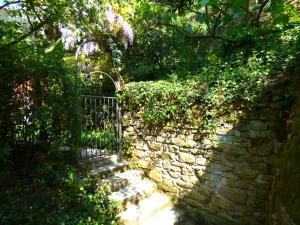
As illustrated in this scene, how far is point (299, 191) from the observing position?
208cm

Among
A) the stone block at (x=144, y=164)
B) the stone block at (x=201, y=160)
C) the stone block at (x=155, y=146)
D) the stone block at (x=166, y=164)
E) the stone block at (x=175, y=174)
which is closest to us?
the stone block at (x=201, y=160)

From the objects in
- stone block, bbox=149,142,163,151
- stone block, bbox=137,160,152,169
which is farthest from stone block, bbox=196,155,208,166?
stone block, bbox=137,160,152,169

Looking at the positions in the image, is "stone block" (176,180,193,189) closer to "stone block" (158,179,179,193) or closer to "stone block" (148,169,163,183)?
"stone block" (158,179,179,193)

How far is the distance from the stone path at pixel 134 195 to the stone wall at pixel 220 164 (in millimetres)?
219

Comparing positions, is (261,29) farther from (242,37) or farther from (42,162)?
(42,162)

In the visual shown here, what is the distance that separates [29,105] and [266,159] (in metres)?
3.59

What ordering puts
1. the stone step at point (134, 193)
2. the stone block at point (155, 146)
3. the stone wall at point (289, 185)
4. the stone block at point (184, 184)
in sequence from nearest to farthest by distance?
the stone wall at point (289, 185), the stone step at point (134, 193), the stone block at point (184, 184), the stone block at point (155, 146)

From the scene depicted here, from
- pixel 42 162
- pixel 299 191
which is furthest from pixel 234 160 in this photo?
pixel 42 162

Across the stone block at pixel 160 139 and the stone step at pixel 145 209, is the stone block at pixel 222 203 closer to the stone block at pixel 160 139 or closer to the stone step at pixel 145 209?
the stone step at pixel 145 209

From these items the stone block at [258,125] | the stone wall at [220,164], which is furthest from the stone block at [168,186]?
the stone block at [258,125]

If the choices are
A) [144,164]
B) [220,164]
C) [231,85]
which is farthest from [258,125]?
[144,164]

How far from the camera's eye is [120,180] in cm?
475

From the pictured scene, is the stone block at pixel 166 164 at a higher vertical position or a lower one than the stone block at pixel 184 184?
higher

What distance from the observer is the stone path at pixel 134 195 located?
4.24 m
